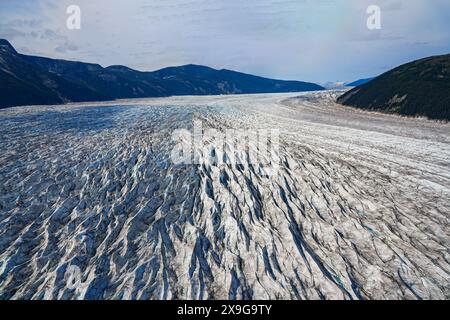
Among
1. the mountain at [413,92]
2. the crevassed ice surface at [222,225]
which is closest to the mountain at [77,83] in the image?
the crevassed ice surface at [222,225]

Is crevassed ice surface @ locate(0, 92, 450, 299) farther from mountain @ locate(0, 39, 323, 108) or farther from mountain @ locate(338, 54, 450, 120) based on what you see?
mountain @ locate(0, 39, 323, 108)

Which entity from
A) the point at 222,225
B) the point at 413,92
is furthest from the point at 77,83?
the point at 222,225

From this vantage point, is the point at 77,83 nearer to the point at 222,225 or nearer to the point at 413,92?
the point at 413,92

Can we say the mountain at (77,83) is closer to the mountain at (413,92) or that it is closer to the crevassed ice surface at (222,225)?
the crevassed ice surface at (222,225)

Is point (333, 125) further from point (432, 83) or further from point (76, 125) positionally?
point (76, 125)

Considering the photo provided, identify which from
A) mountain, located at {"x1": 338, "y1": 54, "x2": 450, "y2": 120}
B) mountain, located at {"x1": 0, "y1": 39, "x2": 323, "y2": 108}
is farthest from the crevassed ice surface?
mountain, located at {"x1": 0, "y1": 39, "x2": 323, "y2": 108}
